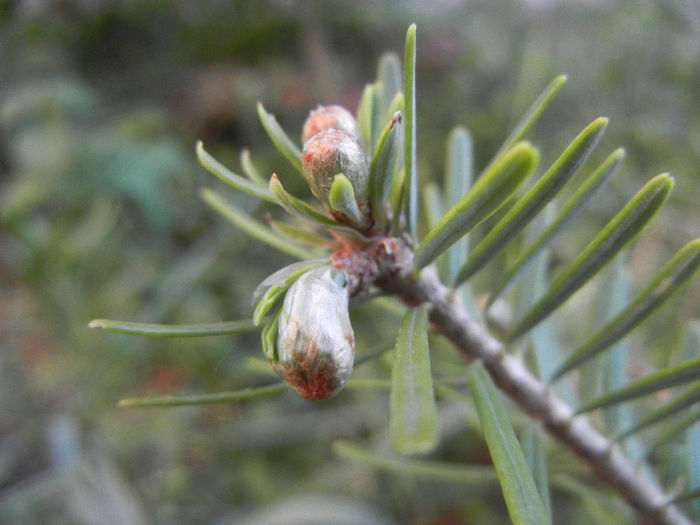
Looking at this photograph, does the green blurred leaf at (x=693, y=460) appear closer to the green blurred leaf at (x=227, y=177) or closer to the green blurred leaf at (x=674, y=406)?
the green blurred leaf at (x=674, y=406)

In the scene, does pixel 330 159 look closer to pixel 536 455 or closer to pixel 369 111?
pixel 369 111

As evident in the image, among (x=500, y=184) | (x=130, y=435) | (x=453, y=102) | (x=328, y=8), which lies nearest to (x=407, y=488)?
(x=130, y=435)

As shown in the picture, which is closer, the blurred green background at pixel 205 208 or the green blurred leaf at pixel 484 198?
the green blurred leaf at pixel 484 198

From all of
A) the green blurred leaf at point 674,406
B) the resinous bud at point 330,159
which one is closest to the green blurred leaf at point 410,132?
the resinous bud at point 330,159

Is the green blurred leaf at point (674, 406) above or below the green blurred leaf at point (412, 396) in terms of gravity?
below

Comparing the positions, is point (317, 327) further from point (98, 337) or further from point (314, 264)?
point (98, 337)

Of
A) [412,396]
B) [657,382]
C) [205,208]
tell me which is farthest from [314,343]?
[205,208]
